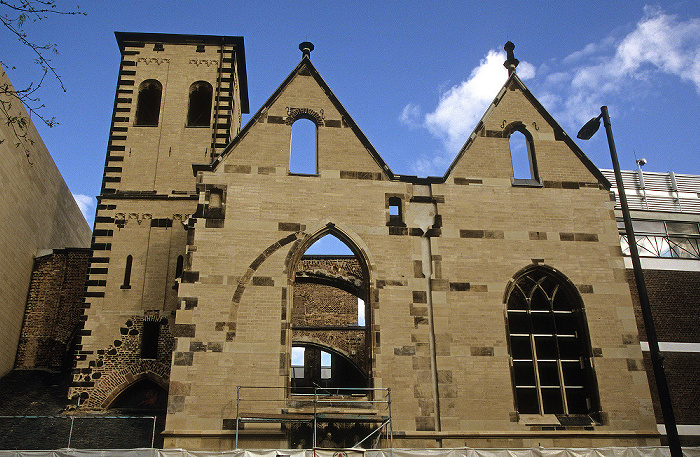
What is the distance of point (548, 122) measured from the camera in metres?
19.4

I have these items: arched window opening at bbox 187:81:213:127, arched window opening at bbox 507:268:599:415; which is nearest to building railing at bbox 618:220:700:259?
arched window opening at bbox 507:268:599:415

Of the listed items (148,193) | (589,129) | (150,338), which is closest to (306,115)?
(148,193)

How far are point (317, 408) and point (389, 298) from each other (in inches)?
130

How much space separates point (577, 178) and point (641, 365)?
219 inches

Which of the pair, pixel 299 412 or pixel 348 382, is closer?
pixel 299 412

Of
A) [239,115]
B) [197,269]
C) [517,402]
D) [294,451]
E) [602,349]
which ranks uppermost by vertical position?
[239,115]

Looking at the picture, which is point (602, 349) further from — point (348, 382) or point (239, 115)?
point (239, 115)

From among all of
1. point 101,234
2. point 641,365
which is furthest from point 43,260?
point 641,365

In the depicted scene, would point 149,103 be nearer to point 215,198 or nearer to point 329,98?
point 329,98

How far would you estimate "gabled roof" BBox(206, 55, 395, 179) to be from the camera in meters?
17.5

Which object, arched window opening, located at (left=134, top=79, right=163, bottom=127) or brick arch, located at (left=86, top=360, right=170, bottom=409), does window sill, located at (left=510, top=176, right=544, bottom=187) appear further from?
arched window opening, located at (left=134, top=79, right=163, bottom=127)

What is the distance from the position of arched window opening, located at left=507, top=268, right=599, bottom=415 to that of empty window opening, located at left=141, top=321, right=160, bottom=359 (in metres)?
11.1

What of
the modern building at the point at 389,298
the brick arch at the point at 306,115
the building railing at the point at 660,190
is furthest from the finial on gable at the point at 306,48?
the building railing at the point at 660,190

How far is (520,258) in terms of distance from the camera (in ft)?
57.0
